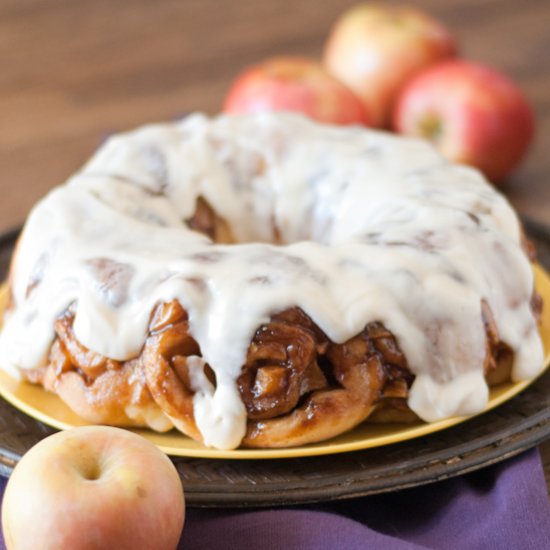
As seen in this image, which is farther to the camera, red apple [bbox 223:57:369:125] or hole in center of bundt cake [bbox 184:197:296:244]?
red apple [bbox 223:57:369:125]

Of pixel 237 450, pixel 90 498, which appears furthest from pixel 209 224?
pixel 90 498

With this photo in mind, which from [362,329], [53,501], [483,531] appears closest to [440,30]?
[362,329]

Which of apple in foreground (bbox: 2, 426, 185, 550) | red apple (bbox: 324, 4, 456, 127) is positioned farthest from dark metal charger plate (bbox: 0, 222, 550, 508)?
red apple (bbox: 324, 4, 456, 127)

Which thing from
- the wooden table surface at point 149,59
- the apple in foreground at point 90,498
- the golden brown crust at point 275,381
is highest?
the apple in foreground at point 90,498

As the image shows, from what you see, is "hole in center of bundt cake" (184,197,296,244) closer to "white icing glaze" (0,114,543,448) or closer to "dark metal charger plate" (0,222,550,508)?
"white icing glaze" (0,114,543,448)

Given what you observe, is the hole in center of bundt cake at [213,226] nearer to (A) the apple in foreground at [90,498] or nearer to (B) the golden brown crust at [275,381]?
(B) the golden brown crust at [275,381]

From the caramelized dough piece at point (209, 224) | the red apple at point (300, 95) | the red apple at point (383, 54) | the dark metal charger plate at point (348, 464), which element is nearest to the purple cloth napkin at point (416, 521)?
the dark metal charger plate at point (348, 464)
